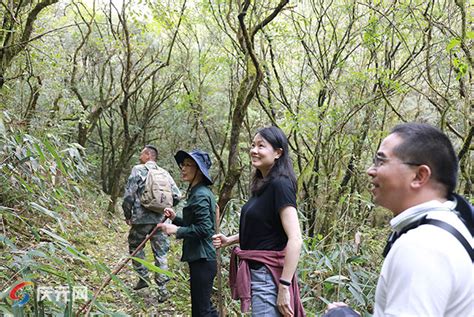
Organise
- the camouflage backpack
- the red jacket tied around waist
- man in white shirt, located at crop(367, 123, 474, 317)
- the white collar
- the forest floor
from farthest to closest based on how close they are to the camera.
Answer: the camouflage backpack, the forest floor, the red jacket tied around waist, the white collar, man in white shirt, located at crop(367, 123, 474, 317)

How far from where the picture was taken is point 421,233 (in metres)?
1.04

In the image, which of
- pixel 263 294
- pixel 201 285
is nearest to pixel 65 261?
pixel 201 285

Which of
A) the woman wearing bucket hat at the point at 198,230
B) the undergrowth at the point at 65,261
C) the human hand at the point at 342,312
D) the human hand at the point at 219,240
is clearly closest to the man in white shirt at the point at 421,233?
the human hand at the point at 342,312

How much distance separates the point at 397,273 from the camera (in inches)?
41.0

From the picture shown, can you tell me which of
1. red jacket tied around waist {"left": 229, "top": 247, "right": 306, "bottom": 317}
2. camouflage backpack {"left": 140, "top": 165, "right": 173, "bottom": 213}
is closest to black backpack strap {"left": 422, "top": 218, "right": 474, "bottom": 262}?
red jacket tied around waist {"left": 229, "top": 247, "right": 306, "bottom": 317}

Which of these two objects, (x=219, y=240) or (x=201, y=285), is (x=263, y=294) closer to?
(x=219, y=240)

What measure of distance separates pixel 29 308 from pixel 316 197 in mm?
6127

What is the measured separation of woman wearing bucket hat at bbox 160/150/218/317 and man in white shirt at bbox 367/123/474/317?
82.3 inches

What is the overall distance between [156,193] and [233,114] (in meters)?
1.46

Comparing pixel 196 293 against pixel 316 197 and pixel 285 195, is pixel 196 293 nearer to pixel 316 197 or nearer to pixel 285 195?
pixel 285 195

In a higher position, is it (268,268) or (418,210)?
(418,210)

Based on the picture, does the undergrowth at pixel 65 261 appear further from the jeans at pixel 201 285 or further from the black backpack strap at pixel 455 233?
the black backpack strap at pixel 455 233

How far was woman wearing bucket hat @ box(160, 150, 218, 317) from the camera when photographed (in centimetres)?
323

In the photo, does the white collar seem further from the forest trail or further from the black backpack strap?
the forest trail
